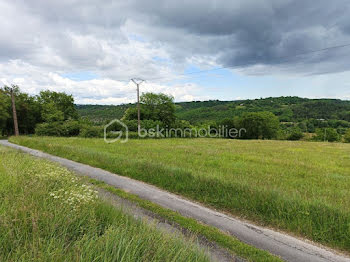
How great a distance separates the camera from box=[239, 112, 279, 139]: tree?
210ft

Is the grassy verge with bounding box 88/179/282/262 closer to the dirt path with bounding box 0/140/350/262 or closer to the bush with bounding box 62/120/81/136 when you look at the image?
the dirt path with bounding box 0/140/350/262

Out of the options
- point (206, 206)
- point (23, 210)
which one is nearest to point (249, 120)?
point (206, 206)

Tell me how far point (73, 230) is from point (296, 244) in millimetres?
4685

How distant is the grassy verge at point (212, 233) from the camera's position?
383 centimetres

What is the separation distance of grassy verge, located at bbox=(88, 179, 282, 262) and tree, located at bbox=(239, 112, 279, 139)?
2555 inches

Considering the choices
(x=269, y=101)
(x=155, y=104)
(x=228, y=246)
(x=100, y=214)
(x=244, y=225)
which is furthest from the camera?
(x=269, y=101)

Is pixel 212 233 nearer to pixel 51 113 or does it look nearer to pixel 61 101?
pixel 51 113

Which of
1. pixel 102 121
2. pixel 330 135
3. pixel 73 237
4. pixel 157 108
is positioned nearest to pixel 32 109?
pixel 102 121

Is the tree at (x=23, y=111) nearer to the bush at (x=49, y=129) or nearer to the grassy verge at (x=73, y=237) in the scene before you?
the bush at (x=49, y=129)

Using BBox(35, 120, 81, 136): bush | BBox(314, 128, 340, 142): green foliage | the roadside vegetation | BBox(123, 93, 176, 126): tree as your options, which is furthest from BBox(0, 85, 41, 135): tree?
BBox(314, 128, 340, 142): green foliage

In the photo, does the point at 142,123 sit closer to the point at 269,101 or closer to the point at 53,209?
the point at 53,209

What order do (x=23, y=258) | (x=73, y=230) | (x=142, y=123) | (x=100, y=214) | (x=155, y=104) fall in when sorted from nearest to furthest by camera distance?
(x=23, y=258) < (x=73, y=230) < (x=100, y=214) < (x=142, y=123) < (x=155, y=104)

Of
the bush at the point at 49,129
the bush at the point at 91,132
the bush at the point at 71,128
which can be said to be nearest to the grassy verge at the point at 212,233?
the bush at the point at 91,132

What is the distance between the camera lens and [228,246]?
411 cm
